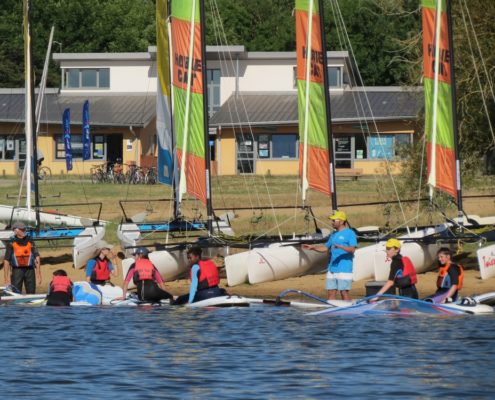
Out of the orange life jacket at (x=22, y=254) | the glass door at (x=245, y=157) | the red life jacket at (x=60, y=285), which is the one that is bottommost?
the red life jacket at (x=60, y=285)

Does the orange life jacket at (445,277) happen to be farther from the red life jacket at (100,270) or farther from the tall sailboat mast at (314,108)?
the tall sailboat mast at (314,108)

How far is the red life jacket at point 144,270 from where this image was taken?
25.5 m

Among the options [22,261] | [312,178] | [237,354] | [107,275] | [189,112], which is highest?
[189,112]

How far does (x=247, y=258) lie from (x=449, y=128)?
5068 mm

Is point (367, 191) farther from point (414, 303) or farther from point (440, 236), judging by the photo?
point (414, 303)

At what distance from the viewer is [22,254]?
2722cm

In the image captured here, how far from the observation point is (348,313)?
2414 centimetres

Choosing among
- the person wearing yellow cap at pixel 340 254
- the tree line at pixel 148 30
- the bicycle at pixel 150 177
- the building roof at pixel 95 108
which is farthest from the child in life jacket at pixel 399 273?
the tree line at pixel 148 30

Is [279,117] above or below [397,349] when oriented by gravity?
above

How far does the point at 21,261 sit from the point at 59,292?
6.51 feet

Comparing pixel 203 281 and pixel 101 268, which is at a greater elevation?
pixel 101 268

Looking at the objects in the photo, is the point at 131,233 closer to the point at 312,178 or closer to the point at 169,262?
the point at 169,262

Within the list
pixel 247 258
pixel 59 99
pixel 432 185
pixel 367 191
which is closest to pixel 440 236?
pixel 432 185

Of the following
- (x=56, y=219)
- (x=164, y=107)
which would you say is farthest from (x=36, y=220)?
(x=164, y=107)
